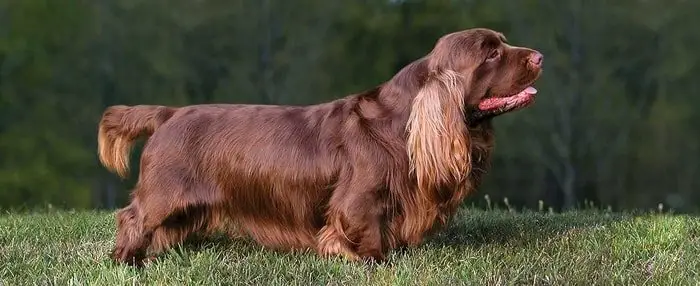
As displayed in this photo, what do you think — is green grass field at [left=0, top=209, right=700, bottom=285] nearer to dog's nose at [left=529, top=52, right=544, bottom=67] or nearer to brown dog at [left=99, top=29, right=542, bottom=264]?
brown dog at [left=99, top=29, right=542, bottom=264]

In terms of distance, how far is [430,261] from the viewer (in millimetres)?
3543

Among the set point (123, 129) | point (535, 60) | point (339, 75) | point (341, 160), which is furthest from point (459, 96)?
point (339, 75)

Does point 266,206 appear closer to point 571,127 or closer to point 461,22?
point 461,22

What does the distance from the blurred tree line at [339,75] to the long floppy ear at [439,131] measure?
429 centimetres

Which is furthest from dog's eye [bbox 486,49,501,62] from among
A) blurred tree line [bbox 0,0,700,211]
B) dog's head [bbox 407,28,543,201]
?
blurred tree line [bbox 0,0,700,211]

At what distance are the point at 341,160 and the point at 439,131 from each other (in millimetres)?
462

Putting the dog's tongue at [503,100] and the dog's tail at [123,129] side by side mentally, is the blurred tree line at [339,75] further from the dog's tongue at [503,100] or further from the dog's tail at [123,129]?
the dog's tongue at [503,100]

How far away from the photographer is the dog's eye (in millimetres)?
3566

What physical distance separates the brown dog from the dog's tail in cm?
1

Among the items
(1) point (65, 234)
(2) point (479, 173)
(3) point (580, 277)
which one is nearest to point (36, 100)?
(1) point (65, 234)

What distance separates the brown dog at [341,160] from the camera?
11.6 feet

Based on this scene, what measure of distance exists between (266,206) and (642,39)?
582cm

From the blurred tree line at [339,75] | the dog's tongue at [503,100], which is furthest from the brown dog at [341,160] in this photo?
the blurred tree line at [339,75]

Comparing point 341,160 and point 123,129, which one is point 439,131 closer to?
point 341,160
